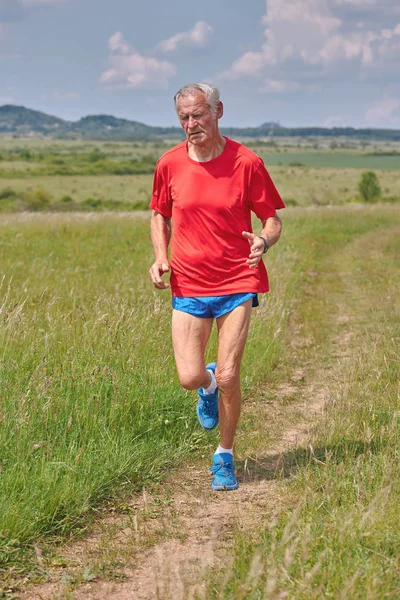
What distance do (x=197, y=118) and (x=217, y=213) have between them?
59cm

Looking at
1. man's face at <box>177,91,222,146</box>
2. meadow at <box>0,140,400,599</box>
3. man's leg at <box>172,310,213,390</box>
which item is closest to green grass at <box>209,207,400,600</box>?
meadow at <box>0,140,400,599</box>

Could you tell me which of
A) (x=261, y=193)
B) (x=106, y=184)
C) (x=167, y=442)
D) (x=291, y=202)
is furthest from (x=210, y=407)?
(x=106, y=184)

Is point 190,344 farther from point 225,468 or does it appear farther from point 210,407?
point 225,468

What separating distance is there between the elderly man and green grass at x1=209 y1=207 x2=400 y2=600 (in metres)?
0.76

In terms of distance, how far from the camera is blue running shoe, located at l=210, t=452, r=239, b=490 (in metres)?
4.96

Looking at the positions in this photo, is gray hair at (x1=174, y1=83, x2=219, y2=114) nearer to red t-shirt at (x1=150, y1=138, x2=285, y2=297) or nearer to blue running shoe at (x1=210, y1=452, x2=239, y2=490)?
red t-shirt at (x1=150, y1=138, x2=285, y2=297)

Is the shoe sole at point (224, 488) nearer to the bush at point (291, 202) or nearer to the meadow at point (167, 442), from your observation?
the meadow at point (167, 442)

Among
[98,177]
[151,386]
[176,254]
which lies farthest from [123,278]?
[98,177]

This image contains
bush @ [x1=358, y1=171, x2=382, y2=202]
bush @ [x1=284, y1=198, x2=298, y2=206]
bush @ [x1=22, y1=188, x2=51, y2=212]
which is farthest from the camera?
bush @ [x1=22, y1=188, x2=51, y2=212]

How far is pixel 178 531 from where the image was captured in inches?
170

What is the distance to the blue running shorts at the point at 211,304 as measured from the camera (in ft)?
15.9

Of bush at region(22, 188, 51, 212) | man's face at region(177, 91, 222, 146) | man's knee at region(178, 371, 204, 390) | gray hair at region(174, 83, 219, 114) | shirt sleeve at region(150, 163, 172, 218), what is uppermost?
gray hair at region(174, 83, 219, 114)

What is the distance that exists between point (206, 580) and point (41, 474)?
4.25ft

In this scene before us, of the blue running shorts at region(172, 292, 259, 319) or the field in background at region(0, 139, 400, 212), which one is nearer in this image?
the blue running shorts at region(172, 292, 259, 319)
